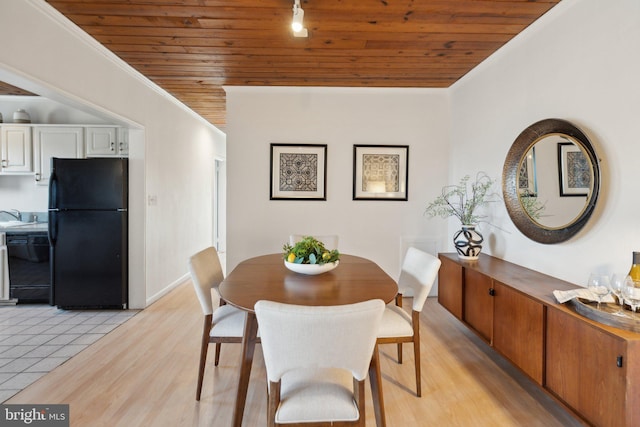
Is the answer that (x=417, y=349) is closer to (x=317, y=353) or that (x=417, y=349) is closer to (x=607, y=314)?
(x=607, y=314)

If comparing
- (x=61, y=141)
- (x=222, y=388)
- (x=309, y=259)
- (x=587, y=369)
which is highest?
(x=61, y=141)

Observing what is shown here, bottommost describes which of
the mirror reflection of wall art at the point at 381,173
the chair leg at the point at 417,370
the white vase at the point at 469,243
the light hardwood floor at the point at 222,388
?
the light hardwood floor at the point at 222,388

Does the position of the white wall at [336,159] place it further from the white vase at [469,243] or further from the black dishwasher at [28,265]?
the black dishwasher at [28,265]

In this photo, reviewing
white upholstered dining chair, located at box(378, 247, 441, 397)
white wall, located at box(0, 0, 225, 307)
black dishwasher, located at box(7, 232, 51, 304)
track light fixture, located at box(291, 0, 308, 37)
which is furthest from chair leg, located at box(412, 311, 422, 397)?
black dishwasher, located at box(7, 232, 51, 304)

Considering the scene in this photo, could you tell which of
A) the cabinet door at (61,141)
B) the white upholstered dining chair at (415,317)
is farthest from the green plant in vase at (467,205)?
the cabinet door at (61,141)

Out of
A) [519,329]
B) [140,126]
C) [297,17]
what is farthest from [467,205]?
[140,126]

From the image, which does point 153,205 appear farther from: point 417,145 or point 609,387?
point 609,387

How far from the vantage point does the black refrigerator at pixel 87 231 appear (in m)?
3.23

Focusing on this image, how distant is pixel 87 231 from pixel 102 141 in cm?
114

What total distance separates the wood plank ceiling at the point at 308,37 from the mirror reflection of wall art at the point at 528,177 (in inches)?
39.3

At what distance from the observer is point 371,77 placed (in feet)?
11.1

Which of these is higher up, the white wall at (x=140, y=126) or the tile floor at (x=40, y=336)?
the white wall at (x=140, y=126)

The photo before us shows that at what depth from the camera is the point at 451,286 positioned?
2.73 m

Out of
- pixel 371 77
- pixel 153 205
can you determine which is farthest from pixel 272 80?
pixel 153 205
